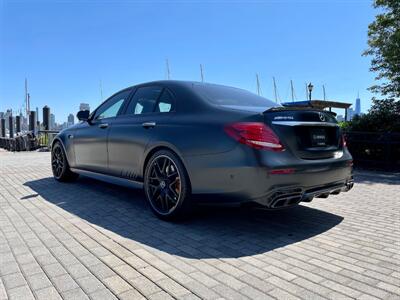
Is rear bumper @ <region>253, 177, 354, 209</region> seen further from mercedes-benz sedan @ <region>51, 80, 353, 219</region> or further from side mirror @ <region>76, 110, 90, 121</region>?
side mirror @ <region>76, 110, 90, 121</region>

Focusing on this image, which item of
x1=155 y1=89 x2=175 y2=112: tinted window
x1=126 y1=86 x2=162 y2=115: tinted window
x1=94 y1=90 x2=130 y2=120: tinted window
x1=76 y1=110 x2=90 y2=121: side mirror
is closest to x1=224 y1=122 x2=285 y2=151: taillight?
x1=155 y1=89 x2=175 y2=112: tinted window

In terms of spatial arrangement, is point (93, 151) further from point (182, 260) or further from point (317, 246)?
point (317, 246)

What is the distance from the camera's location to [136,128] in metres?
4.41

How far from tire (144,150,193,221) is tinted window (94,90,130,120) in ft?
4.40

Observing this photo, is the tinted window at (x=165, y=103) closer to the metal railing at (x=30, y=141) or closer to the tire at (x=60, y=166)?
the tire at (x=60, y=166)

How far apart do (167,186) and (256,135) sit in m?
1.22

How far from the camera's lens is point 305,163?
3373 millimetres

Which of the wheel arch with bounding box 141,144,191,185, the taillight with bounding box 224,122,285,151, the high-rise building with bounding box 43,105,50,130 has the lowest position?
the wheel arch with bounding box 141,144,191,185

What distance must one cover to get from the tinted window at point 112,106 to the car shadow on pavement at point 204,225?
1.23 m

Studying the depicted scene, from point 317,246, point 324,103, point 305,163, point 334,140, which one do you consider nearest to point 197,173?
point 305,163

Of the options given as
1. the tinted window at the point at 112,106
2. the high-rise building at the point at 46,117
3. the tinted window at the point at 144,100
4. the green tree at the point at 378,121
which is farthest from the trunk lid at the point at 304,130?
the high-rise building at the point at 46,117

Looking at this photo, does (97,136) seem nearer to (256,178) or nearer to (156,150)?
(156,150)

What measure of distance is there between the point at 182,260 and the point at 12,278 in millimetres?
1234

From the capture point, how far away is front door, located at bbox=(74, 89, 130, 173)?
5059 millimetres
